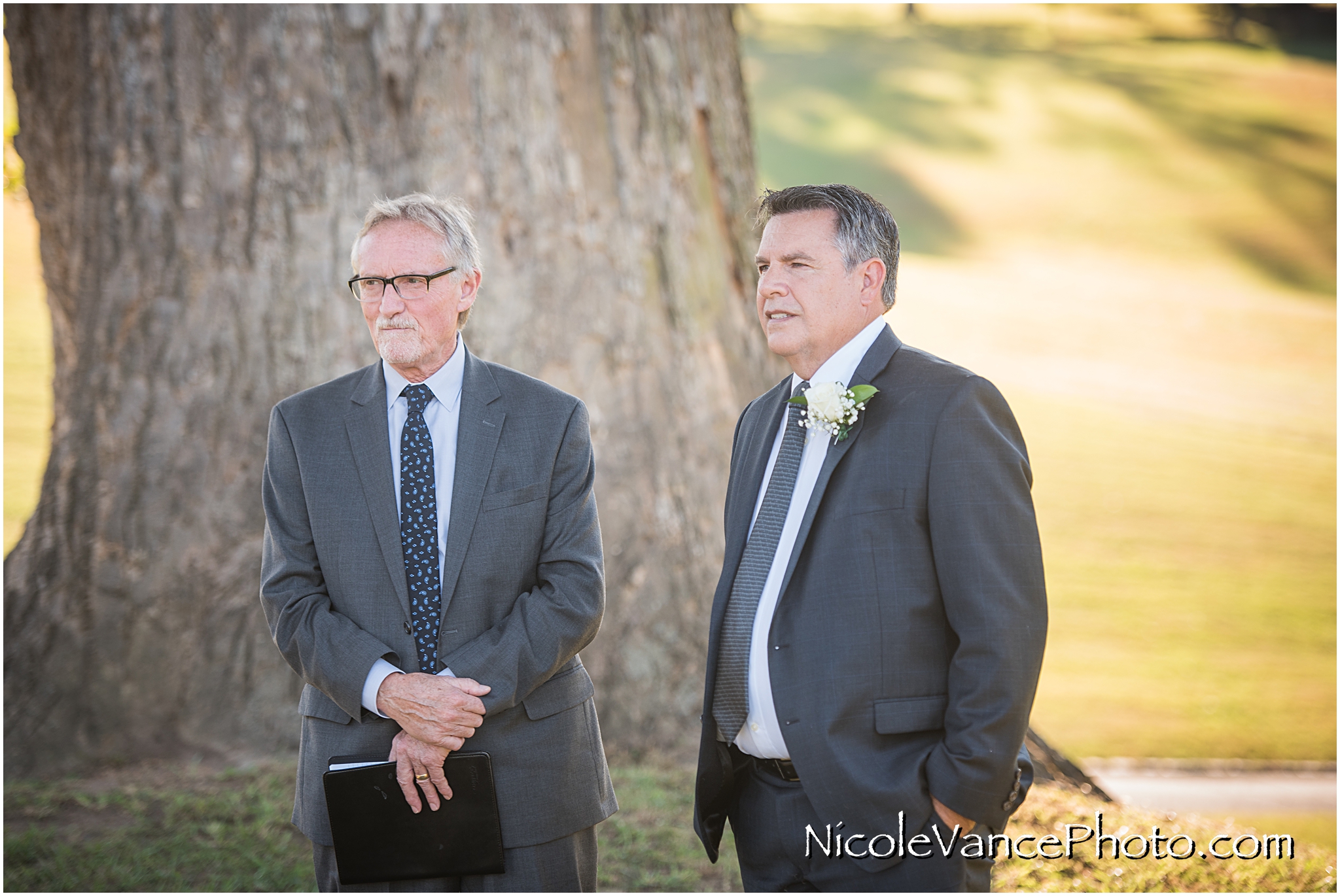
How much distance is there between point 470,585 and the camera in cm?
225

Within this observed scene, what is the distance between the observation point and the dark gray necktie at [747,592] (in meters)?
2.18

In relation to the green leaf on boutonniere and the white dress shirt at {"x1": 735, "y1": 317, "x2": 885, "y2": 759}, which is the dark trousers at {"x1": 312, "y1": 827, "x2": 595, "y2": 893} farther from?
the green leaf on boutonniere

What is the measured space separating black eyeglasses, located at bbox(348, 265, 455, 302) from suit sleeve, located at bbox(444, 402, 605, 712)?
0.45 m

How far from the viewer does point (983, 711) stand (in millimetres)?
1902

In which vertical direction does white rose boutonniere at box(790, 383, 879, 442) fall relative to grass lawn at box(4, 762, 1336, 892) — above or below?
above

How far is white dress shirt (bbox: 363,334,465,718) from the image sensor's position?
2318 millimetres

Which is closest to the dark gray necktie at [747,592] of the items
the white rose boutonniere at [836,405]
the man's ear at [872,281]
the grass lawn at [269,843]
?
the white rose boutonniere at [836,405]

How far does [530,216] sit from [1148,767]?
509 cm

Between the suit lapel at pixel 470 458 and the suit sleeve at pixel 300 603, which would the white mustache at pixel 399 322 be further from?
the suit sleeve at pixel 300 603

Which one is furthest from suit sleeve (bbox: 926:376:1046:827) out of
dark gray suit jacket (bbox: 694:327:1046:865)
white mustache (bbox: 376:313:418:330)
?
white mustache (bbox: 376:313:418:330)

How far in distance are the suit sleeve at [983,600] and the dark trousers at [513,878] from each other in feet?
2.90

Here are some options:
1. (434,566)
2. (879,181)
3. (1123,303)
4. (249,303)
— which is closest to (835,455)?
(434,566)

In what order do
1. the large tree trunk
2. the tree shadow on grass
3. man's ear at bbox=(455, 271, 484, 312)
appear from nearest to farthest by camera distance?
man's ear at bbox=(455, 271, 484, 312)
the large tree trunk
the tree shadow on grass

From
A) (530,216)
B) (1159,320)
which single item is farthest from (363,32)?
(1159,320)
